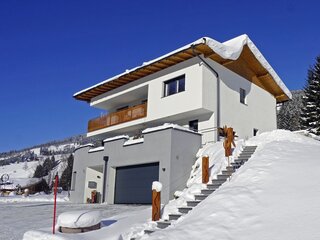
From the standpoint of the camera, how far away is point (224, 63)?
810 inches

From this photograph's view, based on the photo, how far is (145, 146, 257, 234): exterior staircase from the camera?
9.62 metres

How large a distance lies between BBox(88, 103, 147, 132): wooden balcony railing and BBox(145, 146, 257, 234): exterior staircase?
30.1ft

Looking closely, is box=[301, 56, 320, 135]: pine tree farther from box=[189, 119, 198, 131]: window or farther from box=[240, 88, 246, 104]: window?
box=[189, 119, 198, 131]: window

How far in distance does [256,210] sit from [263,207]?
183mm

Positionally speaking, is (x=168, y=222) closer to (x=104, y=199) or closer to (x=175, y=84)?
(x=104, y=199)

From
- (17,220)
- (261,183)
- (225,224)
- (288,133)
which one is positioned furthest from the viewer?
(288,133)

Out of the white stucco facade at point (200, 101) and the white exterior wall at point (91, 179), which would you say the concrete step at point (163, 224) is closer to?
the white stucco facade at point (200, 101)

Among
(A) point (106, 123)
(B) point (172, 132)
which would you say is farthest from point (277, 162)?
(A) point (106, 123)

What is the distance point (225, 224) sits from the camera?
7012mm

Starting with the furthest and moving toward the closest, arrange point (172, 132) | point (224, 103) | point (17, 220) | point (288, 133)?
point (224, 103) → point (288, 133) → point (172, 132) → point (17, 220)

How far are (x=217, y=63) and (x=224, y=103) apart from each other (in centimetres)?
238

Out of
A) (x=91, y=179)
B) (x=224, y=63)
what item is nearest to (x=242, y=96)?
(x=224, y=63)

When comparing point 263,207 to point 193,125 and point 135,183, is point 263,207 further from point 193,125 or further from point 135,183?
point 193,125

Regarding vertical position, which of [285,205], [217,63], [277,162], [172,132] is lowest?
[285,205]
